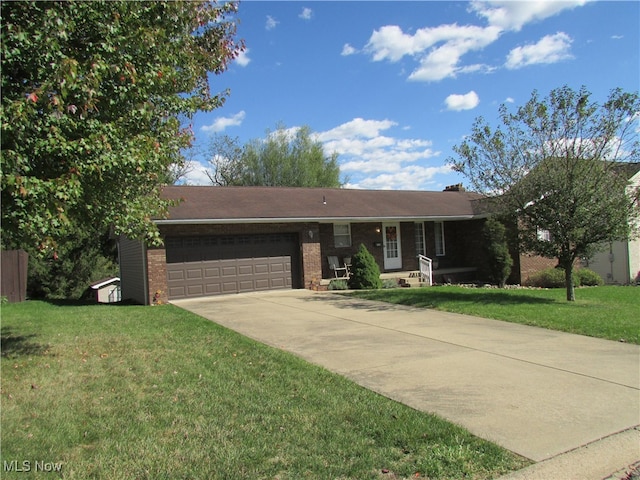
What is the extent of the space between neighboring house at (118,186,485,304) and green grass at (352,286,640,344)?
381cm

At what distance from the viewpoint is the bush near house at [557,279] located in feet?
60.3

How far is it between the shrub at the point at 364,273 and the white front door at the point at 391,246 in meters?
3.20

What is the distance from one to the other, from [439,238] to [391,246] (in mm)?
2728

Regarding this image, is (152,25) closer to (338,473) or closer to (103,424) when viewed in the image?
(103,424)

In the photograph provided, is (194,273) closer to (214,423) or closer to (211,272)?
(211,272)

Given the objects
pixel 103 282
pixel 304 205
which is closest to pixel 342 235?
pixel 304 205

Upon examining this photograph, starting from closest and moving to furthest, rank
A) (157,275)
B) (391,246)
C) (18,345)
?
1. (18,345)
2. (157,275)
3. (391,246)

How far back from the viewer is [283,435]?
4223mm

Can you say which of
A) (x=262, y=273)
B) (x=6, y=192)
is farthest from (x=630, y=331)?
(x=262, y=273)

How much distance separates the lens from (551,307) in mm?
11469

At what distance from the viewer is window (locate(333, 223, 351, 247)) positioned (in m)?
19.9

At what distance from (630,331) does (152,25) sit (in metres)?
9.26

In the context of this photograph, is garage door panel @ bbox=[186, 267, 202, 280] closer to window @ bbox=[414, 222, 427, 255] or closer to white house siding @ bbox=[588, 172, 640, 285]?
window @ bbox=[414, 222, 427, 255]

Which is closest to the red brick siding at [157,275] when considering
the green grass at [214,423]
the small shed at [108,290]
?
the green grass at [214,423]
